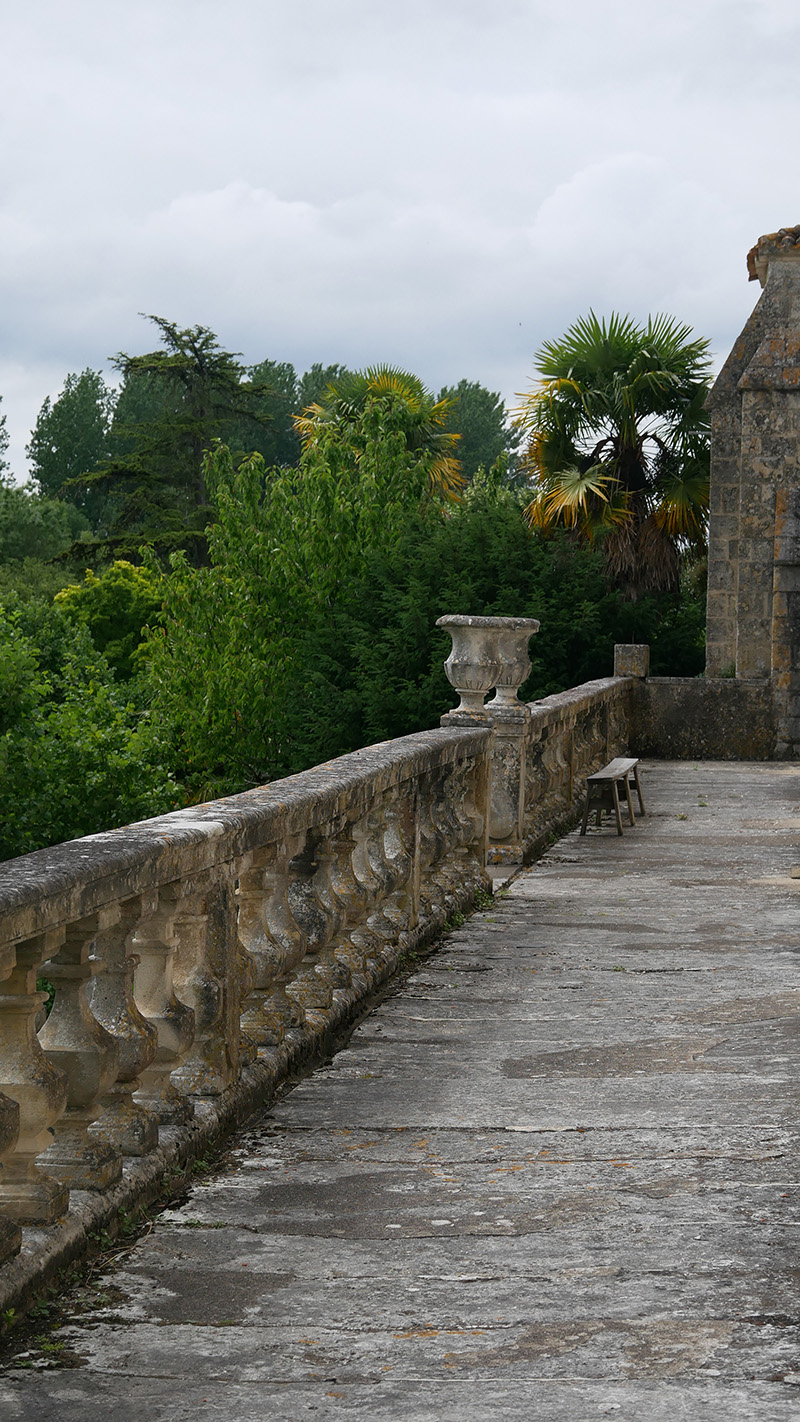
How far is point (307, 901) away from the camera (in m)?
5.32

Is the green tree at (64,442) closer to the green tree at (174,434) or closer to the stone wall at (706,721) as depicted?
the green tree at (174,434)

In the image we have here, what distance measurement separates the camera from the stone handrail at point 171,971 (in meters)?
3.14

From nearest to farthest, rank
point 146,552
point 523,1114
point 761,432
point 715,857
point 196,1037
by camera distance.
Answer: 1. point 196,1037
2. point 523,1114
3. point 715,857
4. point 761,432
5. point 146,552

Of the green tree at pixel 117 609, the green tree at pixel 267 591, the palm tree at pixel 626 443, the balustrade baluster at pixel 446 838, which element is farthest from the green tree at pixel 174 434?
the balustrade baluster at pixel 446 838

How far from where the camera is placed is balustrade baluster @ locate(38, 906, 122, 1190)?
11.1 feet

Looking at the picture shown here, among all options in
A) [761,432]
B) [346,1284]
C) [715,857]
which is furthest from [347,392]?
[346,1284]

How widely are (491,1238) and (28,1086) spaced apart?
1.13 meters

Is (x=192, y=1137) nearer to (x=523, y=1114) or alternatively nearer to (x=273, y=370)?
(x=523, y=1114)

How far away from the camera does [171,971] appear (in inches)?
159

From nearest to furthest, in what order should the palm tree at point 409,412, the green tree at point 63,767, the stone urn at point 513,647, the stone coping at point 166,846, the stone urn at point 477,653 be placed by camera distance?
the stone coping at point 166,846 → the stone urn at point 477,653 → the stone urn at point 513,647 → the green tree at point 63,767 → the palm tree at point 409,412

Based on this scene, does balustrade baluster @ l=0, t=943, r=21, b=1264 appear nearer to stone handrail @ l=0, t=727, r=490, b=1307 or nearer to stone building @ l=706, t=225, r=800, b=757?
stone handrail @ l=0, t=727, r=490, b=1307

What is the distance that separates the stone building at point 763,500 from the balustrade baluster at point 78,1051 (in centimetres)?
1611

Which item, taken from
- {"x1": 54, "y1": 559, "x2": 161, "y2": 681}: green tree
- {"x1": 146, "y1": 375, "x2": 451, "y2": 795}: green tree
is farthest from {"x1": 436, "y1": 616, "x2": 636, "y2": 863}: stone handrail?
{"x1": 54, "y1": 559, "x2": 161, "y2": 681}: green tree

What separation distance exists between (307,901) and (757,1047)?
1.58 metres
